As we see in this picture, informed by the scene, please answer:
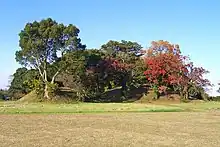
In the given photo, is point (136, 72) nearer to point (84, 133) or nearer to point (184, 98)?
point (184, 98)

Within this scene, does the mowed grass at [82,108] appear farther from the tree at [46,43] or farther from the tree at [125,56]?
the tree at [125,56]

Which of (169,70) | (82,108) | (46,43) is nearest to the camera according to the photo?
(82,108)

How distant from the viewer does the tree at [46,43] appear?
43062 mm

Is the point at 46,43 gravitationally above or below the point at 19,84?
above

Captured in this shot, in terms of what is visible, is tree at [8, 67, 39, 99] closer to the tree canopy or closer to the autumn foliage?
the tree canopy

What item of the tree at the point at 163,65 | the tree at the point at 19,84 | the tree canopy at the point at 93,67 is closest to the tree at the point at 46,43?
the tree canopy at the point at 93,67

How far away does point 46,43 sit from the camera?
4384 centimetres

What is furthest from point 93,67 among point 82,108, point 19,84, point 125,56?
point 82,108

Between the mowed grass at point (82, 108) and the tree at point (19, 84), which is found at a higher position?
the tree at point (19, 84)

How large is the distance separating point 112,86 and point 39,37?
62.7 ft

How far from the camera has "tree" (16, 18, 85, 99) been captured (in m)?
43.1

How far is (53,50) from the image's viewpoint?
44.4 meters

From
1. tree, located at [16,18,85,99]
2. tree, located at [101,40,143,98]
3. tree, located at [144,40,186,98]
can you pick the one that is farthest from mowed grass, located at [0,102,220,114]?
tree, located at [101,40,143,98]

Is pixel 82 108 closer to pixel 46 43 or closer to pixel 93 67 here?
pixel 46 43
